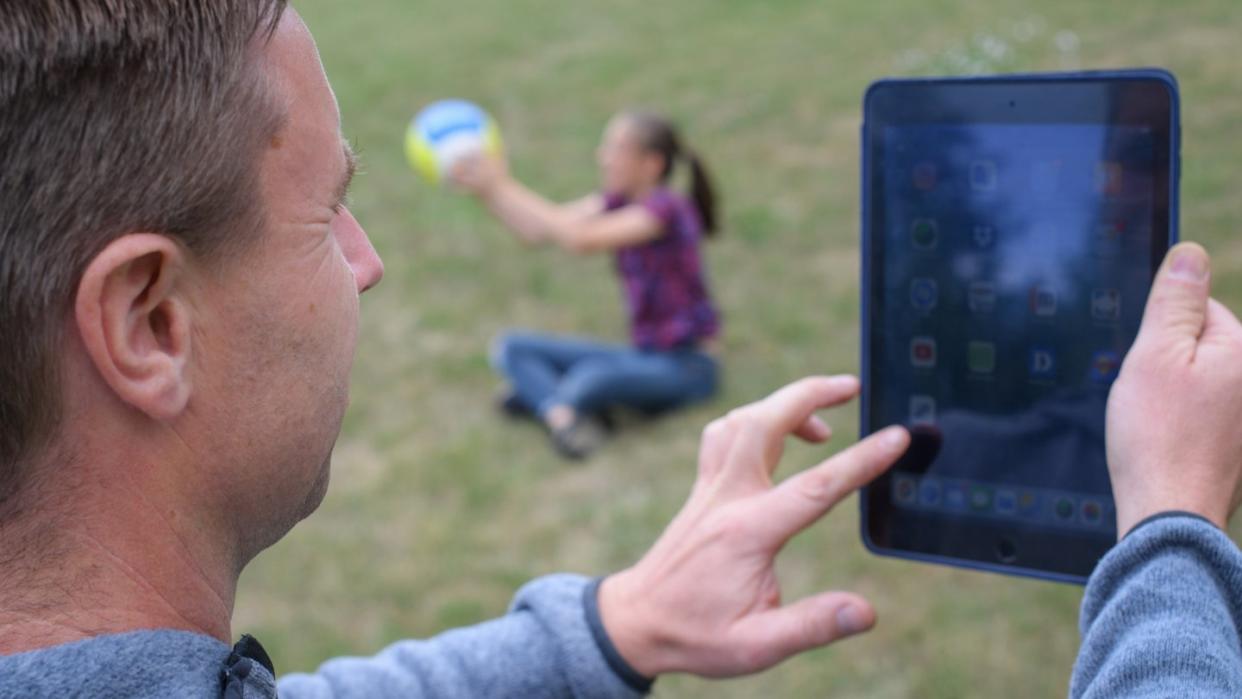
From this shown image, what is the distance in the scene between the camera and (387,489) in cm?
435

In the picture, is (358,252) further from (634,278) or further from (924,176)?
(634,278)

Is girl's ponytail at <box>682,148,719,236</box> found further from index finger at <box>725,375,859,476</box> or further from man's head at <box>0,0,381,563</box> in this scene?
man's head at <box>0,0,381,563</box>

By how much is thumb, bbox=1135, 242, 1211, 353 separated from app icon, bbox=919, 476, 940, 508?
1.17ft

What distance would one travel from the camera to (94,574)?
3.24 ft

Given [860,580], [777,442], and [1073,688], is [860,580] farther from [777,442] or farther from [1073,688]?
[1073,688]

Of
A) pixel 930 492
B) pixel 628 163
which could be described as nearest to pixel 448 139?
pixel 628 163

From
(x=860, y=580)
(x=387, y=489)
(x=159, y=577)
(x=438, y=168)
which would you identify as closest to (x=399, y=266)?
(x=438, y=168)

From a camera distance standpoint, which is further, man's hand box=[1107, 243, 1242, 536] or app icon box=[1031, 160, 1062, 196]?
app icon box=[1031, 160, 1062, 196]

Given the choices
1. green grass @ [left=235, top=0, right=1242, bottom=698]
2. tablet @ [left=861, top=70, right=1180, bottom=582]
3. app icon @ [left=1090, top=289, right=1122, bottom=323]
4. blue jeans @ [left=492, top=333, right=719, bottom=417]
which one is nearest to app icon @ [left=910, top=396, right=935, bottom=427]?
tablet @ [left=861, top=70, right=1180, bottom=582]

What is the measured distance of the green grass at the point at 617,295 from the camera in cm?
349

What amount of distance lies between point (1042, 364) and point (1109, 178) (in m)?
0.21

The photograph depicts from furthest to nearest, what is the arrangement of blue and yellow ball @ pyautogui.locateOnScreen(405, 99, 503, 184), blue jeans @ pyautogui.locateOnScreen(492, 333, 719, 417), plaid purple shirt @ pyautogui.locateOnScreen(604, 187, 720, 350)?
1. plaid purple shirt @ pyautogui.locateOnScreen(604, 187, 720, 350)
2. blue and yellow ball @ pyautogui.locateOnScreen(405, 99, 503, 184)
3. blue jeans @ pyautogui.locateOnScreen(492, 333, 719, 417)

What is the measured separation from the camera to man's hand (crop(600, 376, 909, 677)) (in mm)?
1468

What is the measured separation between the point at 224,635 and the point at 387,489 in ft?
10.7
